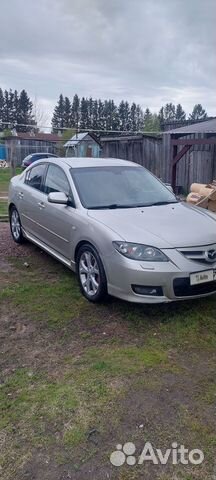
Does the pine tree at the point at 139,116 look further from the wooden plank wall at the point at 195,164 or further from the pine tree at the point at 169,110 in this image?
the wooden plank wall at the point at 195,164

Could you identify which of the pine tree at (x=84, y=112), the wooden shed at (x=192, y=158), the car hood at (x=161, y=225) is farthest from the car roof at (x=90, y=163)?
the pine tree at (x=84, y=112)

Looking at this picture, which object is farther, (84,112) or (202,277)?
(84,112)

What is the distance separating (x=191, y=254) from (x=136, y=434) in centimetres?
177

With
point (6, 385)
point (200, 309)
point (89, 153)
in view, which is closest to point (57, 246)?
point (200, 309)

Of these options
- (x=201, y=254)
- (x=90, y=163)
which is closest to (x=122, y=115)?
(x=90, y=163)

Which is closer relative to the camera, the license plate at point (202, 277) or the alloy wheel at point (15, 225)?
the license plate at point (202, 277)

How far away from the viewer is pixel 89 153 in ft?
90.2

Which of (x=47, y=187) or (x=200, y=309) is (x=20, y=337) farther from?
(x=47, y=187)

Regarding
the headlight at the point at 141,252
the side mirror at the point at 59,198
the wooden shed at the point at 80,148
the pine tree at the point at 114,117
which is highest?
the pine tree at the point at 114,117

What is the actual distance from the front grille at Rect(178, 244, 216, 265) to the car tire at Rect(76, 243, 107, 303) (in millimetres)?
819

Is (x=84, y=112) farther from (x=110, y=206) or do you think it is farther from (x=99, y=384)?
(x=99, y=384)

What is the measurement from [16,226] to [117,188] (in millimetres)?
2474

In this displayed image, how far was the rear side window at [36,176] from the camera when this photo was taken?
18.3 feet

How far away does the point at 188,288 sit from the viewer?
11.8 ft
